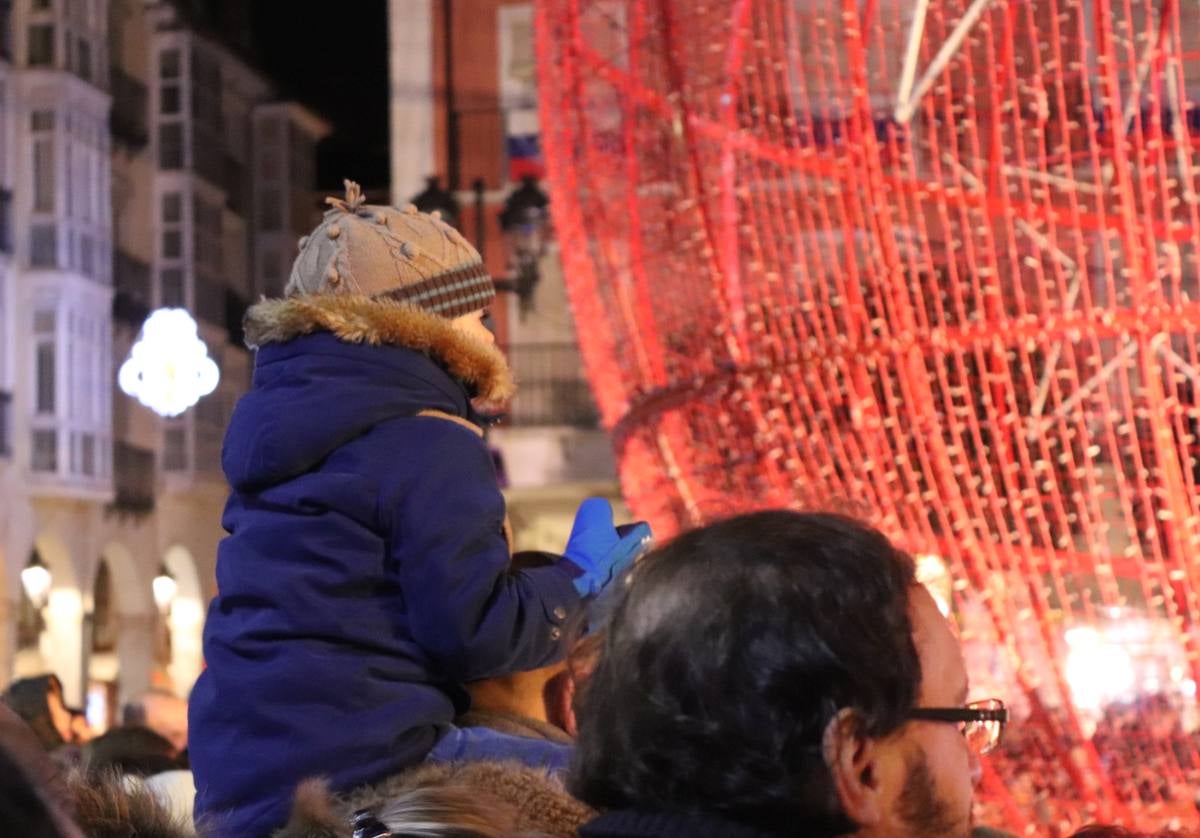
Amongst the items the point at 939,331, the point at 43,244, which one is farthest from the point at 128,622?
the point at 939,331

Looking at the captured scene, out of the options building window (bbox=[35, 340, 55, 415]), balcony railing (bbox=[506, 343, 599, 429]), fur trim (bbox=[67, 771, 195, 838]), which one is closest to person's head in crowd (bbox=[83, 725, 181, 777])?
fur trim (bbox=[67, 771, 195, 838])

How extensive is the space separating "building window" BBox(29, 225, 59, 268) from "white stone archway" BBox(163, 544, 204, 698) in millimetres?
4382

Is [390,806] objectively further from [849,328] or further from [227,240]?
[227,240]

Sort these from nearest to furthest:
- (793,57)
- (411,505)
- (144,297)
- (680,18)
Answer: (411,505), (680,18), (793,57), (144,297)

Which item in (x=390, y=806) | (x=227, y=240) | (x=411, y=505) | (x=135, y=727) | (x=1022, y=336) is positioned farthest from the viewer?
(x=227, y=240)

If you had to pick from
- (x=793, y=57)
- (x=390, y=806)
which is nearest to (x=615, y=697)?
(x=390, y=806)

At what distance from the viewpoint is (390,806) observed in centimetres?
170

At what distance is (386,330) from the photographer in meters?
2.12

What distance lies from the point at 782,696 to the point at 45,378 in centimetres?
1928

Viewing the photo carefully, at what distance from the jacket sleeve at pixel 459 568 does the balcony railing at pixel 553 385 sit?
1267 cm

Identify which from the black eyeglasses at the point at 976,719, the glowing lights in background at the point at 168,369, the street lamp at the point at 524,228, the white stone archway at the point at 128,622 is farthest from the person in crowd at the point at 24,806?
the white stone archway at the point at 128,622

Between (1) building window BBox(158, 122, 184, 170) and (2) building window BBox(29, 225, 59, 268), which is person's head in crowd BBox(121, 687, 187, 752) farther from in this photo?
(1) building window BBox(158, 122, 184, 170)

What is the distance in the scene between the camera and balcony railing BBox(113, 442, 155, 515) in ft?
69.3

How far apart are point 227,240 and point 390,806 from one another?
939 inches
